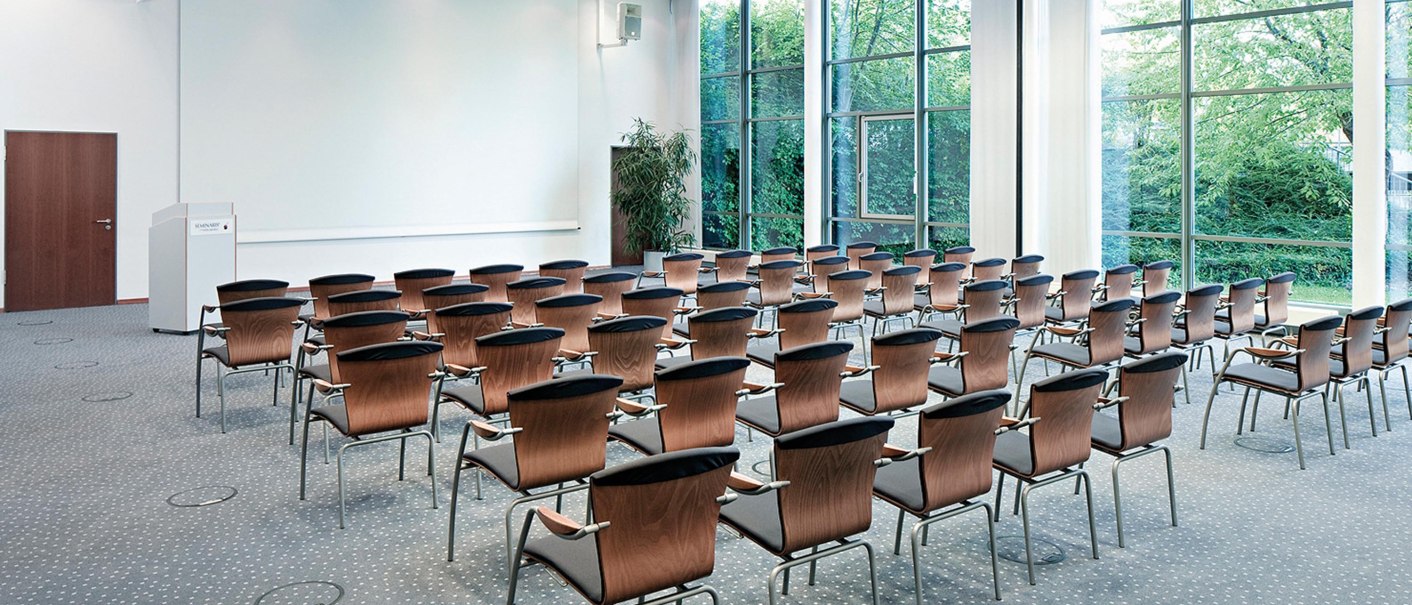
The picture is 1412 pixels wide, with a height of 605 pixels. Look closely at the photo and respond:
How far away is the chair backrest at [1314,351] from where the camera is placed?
5.95 m

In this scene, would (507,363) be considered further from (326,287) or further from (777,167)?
(777,167)

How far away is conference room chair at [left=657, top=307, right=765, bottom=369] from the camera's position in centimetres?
626

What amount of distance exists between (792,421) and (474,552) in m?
1.49

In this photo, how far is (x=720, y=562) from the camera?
4480 millimetres

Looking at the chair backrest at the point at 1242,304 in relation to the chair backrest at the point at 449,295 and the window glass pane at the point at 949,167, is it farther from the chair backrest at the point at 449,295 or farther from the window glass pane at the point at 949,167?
the window glass pane at the point at 949,167

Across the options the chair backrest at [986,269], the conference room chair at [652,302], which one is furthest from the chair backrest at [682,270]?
the conference room chair at [652,302]

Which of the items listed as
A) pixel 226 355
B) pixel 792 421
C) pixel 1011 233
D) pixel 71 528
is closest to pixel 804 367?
pixel 792 421

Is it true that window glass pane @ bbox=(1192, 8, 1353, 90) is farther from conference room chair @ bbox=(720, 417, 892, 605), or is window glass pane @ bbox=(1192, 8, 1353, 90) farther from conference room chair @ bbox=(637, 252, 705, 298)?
conference room chair @ bbox=(720, 417, 892, 605)

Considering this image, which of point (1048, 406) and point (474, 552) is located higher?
point (1048, 406)

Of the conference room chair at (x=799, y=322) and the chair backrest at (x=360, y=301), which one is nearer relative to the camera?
the conference room chair at (x=799, y=322)

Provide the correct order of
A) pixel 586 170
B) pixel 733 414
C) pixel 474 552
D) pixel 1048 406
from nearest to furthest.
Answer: pixel 1048 406
pixel 474 552
pixel 733 414
pixel 586 170

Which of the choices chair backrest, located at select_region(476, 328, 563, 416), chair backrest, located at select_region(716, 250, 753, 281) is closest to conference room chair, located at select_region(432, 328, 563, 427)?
chair backrest, located at select_region(476, 328, 563, 416)

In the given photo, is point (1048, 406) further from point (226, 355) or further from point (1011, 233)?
point (1011, 233)

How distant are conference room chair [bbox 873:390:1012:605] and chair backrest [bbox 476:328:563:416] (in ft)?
6.32
